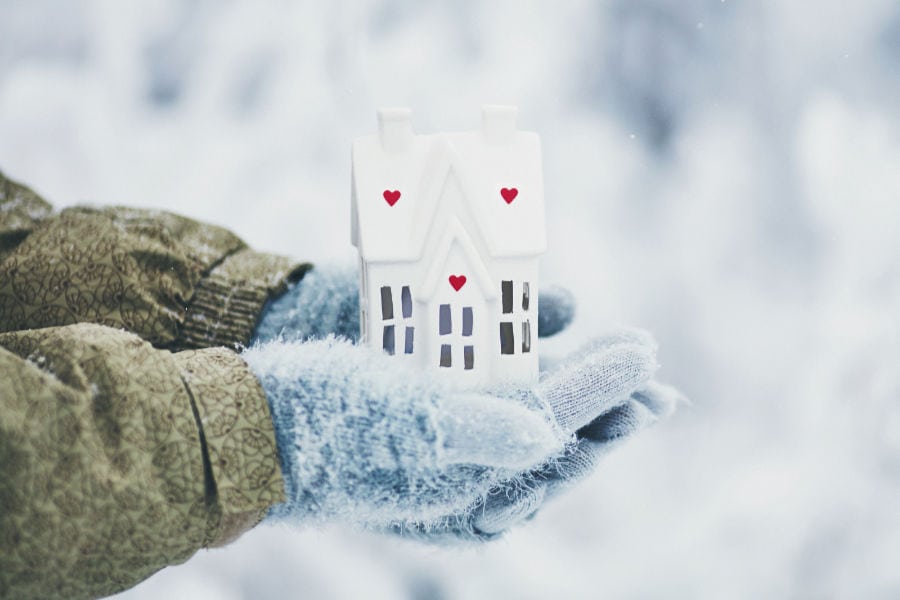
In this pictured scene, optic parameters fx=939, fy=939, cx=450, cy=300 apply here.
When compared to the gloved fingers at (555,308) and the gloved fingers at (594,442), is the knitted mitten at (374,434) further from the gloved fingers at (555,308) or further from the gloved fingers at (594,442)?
the gloved fingers at (555,308)

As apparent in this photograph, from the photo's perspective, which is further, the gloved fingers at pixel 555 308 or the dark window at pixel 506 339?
the gloved fingers at pixel 555 308

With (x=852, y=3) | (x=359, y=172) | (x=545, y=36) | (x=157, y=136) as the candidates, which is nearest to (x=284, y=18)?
(x=157, y=136)

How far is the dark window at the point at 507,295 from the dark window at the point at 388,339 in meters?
0.09

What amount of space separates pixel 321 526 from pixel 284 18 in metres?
0.88

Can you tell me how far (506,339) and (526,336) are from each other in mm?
16

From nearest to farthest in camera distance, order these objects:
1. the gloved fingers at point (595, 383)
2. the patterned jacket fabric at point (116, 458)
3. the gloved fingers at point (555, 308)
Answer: the patterned jacket fabric at point (116, 458)
the gloved fingers at point (595, 383)
the gloved fingers at point (555, 308)

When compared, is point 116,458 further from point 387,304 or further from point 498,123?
point 498,123

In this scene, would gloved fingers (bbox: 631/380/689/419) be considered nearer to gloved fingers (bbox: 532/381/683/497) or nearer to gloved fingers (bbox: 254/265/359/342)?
gloved fingers (bbox: 532/381/683/497)

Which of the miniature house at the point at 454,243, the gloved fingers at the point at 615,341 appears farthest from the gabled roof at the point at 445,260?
the gloved fingers at the point at 615,341

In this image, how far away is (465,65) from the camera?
1.32 metres

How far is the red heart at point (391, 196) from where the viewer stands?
2.27 ft

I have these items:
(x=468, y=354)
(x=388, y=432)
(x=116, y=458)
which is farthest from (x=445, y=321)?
(x=116, y=458)

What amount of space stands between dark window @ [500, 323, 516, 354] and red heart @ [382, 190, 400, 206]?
122mm

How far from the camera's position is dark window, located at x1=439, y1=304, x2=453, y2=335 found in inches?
27.2
